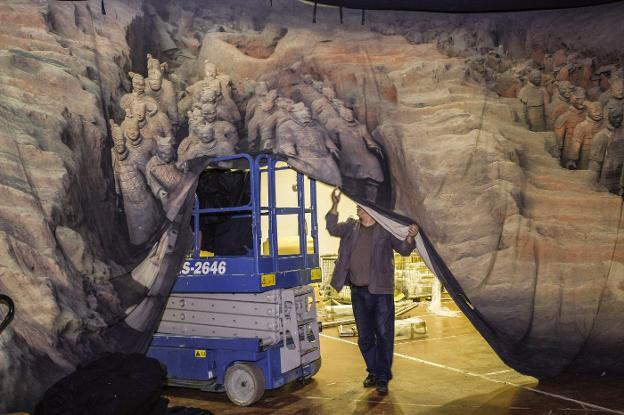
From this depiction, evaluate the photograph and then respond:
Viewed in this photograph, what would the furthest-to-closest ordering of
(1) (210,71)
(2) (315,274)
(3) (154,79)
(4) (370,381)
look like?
(2) (315,274)
(4) (370,381)
(1) (210,71)
(3) (154,79)

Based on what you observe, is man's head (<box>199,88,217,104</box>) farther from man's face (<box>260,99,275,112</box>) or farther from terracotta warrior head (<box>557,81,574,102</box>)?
terracotta warrior head (<box>557,81,574,102</box>)

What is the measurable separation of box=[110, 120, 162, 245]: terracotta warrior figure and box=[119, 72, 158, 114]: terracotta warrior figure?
18 cm

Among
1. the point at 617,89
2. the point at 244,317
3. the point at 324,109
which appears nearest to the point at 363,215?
the point at 324,109

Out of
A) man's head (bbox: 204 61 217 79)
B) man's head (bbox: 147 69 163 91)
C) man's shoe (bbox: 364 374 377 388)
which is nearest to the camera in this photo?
man's head (bbox: 147 69 163 91)

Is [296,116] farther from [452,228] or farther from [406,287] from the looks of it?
[406,287]

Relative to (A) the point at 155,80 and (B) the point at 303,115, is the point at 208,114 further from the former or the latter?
(B) the point at 303,115

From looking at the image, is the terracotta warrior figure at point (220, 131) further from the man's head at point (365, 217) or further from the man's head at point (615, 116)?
the man's head at point (615, 116)

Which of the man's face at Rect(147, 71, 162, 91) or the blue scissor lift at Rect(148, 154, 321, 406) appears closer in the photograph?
the man's face at Rect(147, 71, 162, 91)

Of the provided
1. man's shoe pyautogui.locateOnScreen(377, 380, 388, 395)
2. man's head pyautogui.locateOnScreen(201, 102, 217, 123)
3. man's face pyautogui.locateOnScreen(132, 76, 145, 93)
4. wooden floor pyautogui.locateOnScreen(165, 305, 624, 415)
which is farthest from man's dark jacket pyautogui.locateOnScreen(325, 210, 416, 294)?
man's face pyautogui.locateOnScreen(132, 76, 145, 93)

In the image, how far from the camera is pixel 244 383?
487cm

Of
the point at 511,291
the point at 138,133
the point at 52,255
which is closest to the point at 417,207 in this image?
the point at 511,291

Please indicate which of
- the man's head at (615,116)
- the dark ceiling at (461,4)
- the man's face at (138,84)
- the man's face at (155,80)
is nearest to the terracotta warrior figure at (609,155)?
the man's head at (615,116)

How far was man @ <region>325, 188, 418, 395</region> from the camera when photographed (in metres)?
5.08

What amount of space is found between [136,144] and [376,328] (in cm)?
264
